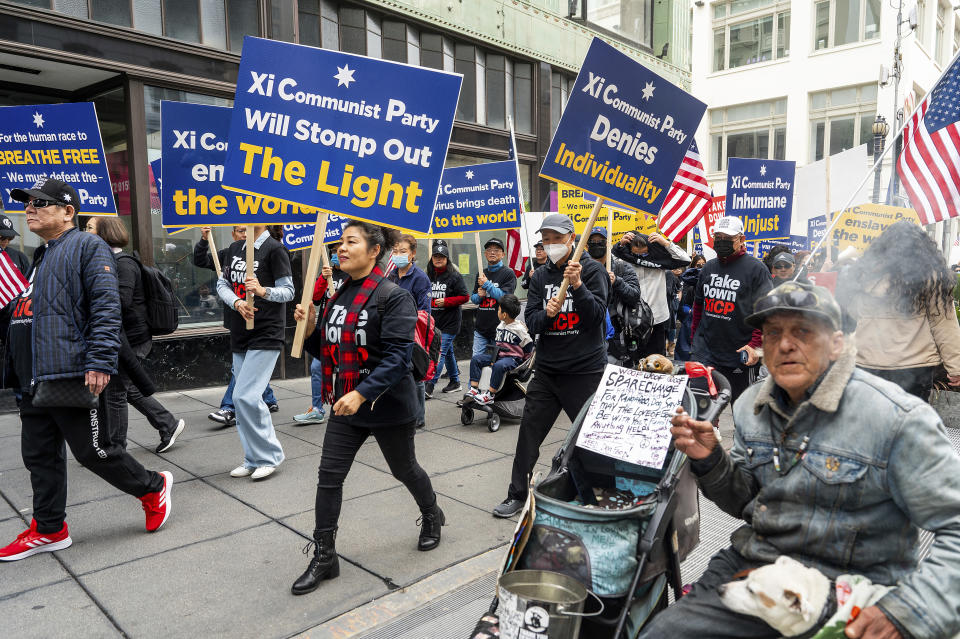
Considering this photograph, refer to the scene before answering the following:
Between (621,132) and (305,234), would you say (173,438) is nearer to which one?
(305,234)

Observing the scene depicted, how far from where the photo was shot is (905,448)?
6.26 ft

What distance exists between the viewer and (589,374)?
4.48m

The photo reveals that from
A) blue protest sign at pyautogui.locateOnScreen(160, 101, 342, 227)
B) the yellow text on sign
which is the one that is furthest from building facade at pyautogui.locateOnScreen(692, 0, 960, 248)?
blue protest sign at pyautogui.locateOnScreen(160, 101, 342, 227)

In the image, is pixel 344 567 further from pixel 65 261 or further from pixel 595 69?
pixel 595 69

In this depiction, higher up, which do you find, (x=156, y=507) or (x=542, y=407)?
(x=542, y=407)

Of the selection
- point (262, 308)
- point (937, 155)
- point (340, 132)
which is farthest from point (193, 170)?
point (937, 155)

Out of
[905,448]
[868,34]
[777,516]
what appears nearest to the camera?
[905,448]

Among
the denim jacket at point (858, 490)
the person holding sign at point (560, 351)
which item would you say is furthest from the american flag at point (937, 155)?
the denim jacket at point (858, 490)

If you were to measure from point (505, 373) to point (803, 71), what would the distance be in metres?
24.3

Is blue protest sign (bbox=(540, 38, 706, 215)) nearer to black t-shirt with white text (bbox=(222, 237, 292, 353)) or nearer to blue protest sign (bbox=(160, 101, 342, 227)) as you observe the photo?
blue protest sign (bbox=(160, 101, 342, 227))

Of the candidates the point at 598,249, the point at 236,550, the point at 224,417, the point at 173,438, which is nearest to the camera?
the point at 236,550

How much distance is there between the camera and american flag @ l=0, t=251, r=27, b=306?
656 cm

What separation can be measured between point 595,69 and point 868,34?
25402mm

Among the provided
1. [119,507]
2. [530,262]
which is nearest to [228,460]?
[119,507]
